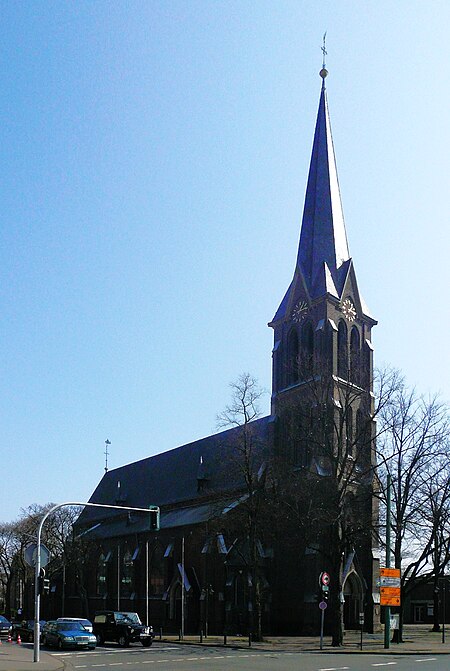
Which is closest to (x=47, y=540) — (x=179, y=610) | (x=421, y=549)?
(x=179, y=610)

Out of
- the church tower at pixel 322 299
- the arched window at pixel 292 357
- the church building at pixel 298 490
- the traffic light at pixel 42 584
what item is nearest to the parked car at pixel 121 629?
the church building at pixel 298 490

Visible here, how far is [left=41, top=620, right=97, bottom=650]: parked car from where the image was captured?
3653 centimetres

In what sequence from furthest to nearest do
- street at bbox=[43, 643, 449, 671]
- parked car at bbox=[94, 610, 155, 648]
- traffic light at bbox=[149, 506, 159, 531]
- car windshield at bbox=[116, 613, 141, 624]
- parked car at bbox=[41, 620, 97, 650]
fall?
car windshield at bbox=[116, 613, 141, 624]
parked car at bbox=[94, 610, 155, 648]
parked car at bbox=[41, 620, 97, 650]
traffic light at bbox=[149, 506, 159, 531]
street at bbox=[43, 643, 449, 671]

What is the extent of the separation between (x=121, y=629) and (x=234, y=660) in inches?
480

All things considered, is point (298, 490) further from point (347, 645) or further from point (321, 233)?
point (321, 233)

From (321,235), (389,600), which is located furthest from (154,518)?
(321,235)

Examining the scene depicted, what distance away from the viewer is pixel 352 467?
41938 millimetres

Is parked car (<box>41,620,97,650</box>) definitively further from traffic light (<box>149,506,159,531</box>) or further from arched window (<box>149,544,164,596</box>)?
arched window (<box>149,544,164,596</box>)

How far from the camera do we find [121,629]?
4034 centimetres

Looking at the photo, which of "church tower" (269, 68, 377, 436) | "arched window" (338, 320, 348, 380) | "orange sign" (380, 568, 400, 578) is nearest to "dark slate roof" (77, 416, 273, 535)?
"church tower" (269, 68, 377, 436)

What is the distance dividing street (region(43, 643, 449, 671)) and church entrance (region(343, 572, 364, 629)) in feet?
61.1

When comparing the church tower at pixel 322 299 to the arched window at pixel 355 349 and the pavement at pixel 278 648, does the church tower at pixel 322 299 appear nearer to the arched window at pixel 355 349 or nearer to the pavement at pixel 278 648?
the arched window at pixel 355 349

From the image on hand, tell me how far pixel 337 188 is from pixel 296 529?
30513mm

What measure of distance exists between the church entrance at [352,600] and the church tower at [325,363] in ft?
0.23
